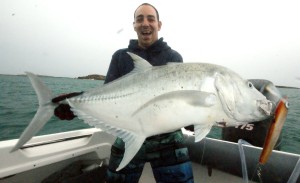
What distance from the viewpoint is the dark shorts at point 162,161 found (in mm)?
3055

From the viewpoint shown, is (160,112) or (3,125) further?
(3,125)

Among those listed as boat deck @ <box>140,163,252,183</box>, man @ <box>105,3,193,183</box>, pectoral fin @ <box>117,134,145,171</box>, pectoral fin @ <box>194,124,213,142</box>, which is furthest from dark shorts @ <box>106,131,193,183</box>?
boat deck @ <box>140,163,252,183</box>

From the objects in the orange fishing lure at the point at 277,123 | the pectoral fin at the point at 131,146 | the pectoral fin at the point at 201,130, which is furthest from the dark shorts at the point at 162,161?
the orange fishing lure at the point at 277,123

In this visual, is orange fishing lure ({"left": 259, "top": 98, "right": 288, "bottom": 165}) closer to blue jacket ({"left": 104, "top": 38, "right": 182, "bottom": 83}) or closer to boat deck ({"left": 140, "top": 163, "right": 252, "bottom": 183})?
blue jacket ({"left": 104, "top": 38, "right": 182, "bottom": 83})

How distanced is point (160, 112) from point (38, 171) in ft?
8.98

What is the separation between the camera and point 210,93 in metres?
2.14

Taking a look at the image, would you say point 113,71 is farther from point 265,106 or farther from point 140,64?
point 265,106

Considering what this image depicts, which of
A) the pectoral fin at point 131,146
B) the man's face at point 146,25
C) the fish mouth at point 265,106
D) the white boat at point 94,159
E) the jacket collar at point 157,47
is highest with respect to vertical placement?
the man's face at point 146,25

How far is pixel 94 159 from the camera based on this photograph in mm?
4531

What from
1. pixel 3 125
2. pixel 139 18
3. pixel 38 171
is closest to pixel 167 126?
pixel 139 18

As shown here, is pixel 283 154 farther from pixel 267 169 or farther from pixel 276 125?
pixel 276 125

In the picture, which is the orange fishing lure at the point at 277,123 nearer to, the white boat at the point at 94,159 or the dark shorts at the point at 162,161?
the dark shorts at the point at 162,161

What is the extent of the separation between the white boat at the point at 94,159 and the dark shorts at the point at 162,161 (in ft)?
3.44

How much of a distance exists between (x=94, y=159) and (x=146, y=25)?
8.44 feet
